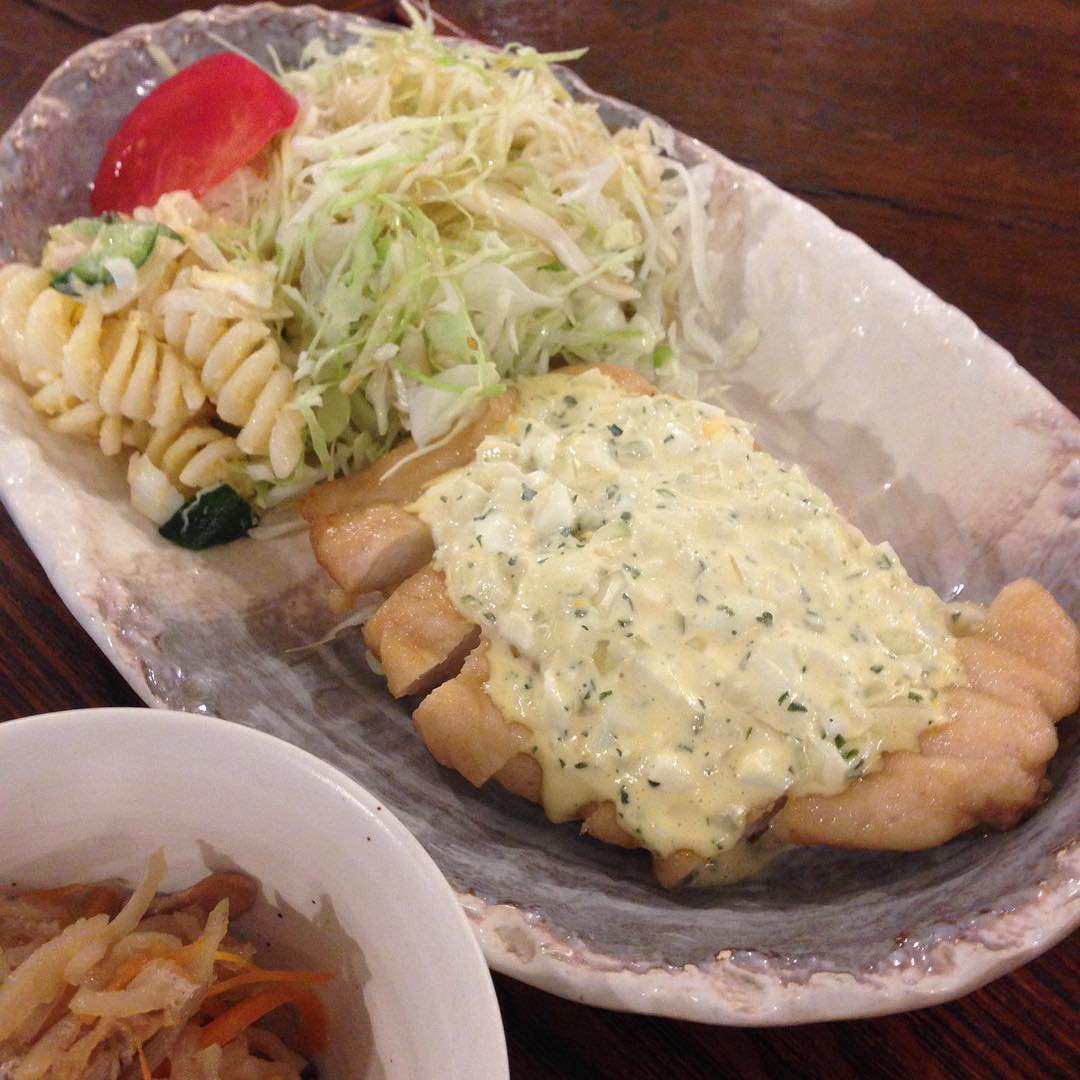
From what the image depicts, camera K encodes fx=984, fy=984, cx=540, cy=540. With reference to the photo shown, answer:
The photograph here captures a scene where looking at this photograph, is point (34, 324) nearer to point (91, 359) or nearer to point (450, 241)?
point (91, 359)

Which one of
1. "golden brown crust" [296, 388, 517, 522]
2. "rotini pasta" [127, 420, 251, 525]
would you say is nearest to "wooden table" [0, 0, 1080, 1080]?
Result: "rotini pasta" [127, 420, 251, 525]

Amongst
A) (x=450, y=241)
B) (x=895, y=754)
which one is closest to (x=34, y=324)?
(x=450, y=241)

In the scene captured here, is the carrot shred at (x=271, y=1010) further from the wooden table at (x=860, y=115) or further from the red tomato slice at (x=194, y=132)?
the red tomato slice at (x=194, y=132)

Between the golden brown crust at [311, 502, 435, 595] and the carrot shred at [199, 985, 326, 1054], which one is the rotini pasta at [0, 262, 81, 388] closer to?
the golden brown crust at [311, 502, 435, 595]

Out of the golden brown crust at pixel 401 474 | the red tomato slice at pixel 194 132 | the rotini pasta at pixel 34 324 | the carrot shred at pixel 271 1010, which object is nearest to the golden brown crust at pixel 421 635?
the golden brown crust at pixel 401 474

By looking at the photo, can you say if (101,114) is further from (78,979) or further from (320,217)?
(78,979)
